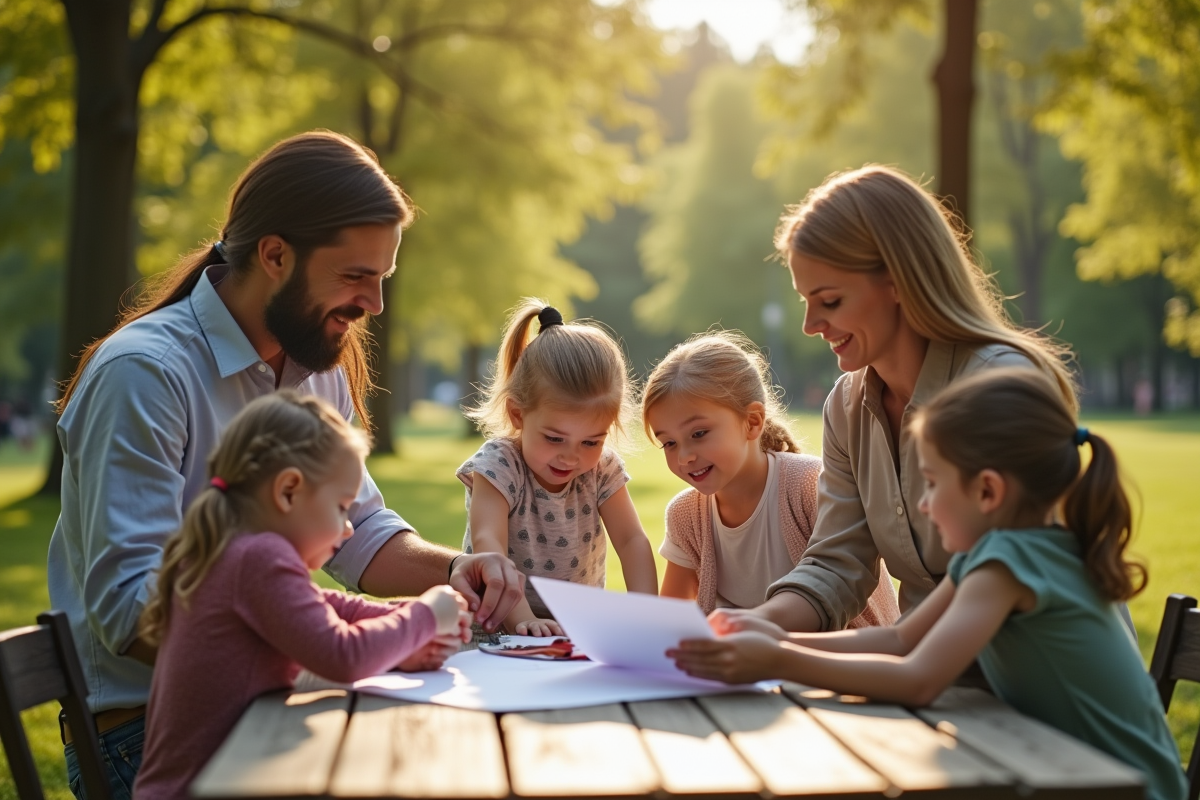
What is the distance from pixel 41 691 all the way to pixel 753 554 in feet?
6.85

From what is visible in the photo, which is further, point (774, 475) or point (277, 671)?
point (774, 475)

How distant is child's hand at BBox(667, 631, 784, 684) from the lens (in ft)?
6.91

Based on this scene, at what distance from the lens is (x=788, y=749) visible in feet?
5.84

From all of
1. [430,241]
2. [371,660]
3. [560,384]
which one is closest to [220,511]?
[371,660]

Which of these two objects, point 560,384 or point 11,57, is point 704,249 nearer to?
point 11,57

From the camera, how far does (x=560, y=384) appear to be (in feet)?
11.6

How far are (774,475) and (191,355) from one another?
1762 millimetres

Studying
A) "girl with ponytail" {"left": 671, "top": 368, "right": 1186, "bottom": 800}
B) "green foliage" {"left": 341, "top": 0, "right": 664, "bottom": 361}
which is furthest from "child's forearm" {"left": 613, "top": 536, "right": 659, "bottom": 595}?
"green foliage" {"left": 341, "top": 0, "right": 664, "bottom": 361}

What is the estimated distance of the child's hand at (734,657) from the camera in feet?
6.91

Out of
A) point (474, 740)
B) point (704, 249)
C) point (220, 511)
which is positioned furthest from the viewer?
point (704, 249)

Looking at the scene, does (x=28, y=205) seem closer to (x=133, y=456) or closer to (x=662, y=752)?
(x=133, y=456)

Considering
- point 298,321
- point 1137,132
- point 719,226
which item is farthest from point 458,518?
point 719,226

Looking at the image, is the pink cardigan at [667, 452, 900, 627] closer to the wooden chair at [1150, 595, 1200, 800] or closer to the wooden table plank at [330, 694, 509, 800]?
the wooden chair at [1150, 595, 1200, 800]

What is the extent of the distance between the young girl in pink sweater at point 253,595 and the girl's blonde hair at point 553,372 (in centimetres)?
134
